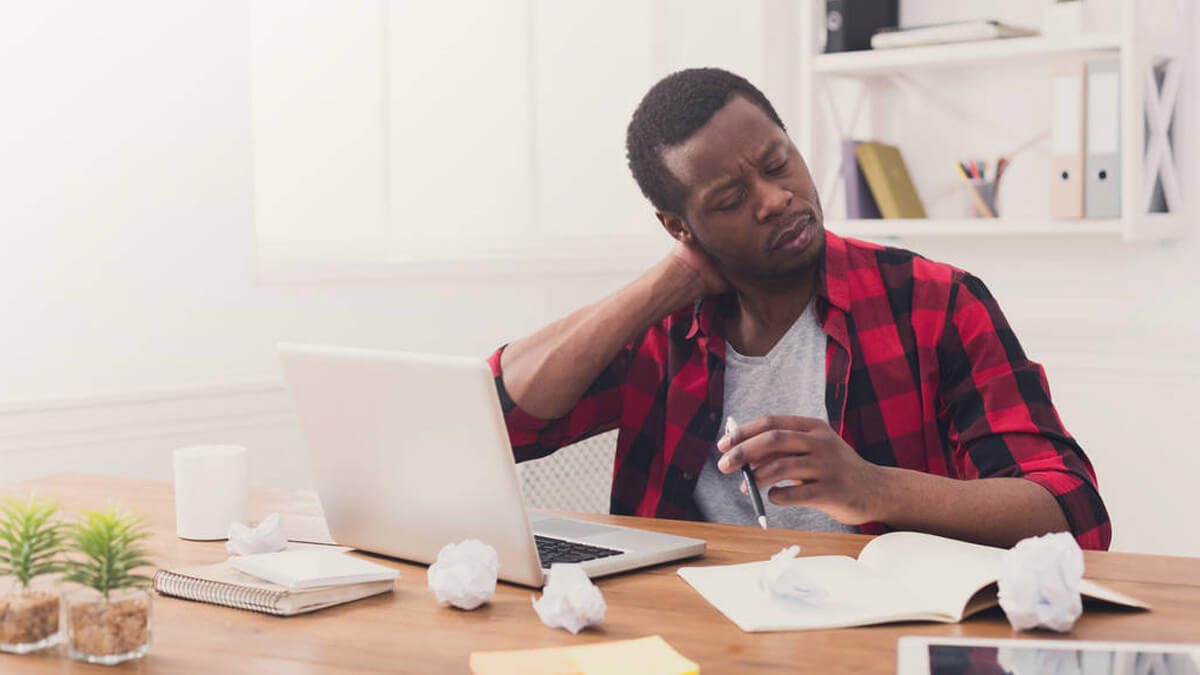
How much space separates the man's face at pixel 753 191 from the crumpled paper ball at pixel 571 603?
0.70 meters

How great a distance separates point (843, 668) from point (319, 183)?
2.10 metres

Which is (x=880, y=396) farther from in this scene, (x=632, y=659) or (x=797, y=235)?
(x=632, y=659)

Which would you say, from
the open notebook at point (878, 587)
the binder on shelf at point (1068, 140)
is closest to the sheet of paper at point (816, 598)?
the open notebook at point (878, 587)

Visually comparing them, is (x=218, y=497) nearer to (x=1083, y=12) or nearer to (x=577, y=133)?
(x=577, y=133)

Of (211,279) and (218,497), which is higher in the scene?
(211,279)

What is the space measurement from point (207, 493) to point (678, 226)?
0.72 meters

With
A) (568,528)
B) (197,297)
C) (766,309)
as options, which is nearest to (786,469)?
(568,528)

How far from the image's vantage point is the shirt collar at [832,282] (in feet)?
5.35

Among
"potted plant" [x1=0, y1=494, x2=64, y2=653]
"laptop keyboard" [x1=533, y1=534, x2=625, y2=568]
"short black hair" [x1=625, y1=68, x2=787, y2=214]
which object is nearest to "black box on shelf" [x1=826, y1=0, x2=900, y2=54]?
"short black hair" [x1=625, y1=68, x2=787, y2=214]

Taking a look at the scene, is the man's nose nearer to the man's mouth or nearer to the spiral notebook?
the man's mouth

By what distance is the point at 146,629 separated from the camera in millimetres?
981

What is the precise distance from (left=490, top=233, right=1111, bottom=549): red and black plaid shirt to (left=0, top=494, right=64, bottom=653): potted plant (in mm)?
801

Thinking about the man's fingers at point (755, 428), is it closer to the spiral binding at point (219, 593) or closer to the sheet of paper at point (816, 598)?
the sheet of paper at point (816, 598)

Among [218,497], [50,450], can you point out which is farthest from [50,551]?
[50,450]
